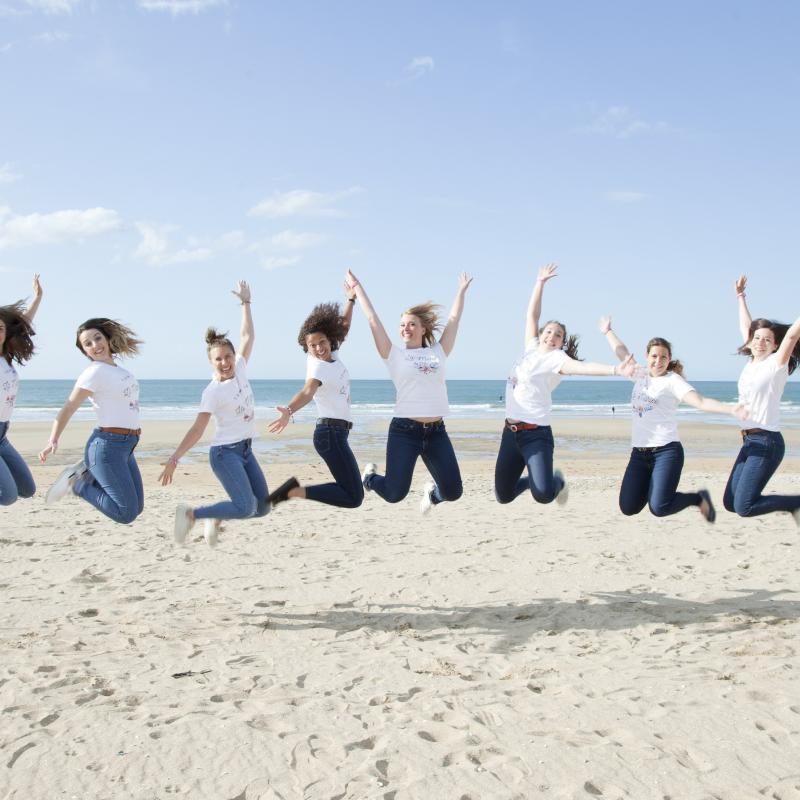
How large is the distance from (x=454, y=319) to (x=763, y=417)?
2.93 m

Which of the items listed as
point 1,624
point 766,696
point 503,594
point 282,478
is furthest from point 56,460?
point 766,696

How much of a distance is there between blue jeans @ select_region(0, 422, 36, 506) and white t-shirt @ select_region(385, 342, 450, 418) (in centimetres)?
344

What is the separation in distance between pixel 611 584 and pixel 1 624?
251 inches

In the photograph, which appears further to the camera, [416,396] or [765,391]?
[416,396]

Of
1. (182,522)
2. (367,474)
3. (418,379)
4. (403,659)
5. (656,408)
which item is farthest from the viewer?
(367,474)

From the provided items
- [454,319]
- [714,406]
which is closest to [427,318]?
[454,319]

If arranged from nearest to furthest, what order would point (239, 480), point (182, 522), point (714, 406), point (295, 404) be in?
point (714, 406)
point (295, 404)
point (239, 480)
point (182, 522)

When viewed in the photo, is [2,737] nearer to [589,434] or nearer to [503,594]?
[503,594]

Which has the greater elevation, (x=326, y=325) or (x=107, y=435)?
(x=326, y=325)

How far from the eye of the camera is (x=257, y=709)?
5.52 metres

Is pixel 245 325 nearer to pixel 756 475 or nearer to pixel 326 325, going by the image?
pixel 326 325

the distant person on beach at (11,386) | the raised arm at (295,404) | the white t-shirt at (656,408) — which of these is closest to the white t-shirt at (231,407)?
the raised arm at (295,404)

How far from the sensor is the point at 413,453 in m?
7.09

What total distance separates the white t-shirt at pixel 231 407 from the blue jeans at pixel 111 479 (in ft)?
2.39
